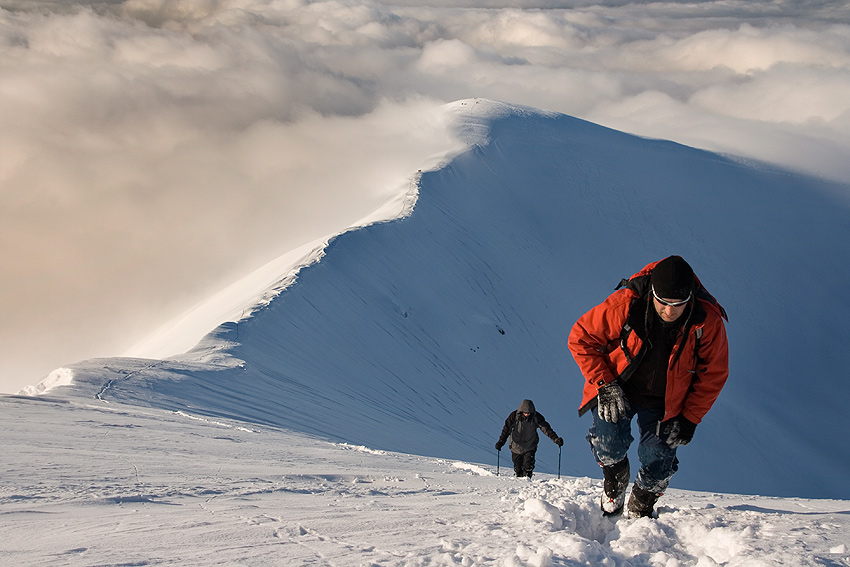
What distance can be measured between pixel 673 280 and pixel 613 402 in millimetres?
935

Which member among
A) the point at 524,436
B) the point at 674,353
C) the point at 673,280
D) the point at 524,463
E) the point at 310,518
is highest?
the point at 673,280

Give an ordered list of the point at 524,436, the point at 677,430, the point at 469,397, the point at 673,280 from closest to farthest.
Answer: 1. the point at 673,280
2. the point at 677,430
3. the point at 524,436
4. the point at 469,397

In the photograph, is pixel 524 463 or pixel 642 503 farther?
pixel 524 463

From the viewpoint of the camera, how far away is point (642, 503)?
423 centimetres

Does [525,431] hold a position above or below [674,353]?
below

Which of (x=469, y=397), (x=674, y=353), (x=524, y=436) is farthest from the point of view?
(x=469, y=397)

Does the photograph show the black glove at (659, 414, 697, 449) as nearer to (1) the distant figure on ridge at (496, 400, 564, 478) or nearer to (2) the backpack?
(2) the backpack

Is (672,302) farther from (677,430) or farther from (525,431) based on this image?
Result: (525,431)

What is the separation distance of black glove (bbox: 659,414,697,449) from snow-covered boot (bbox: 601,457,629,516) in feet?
1.16

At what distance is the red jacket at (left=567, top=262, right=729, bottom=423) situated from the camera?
379 cm

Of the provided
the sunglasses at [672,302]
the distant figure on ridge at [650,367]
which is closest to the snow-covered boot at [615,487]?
the distant figure on ridge at [650,367]

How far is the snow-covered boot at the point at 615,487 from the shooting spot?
4.27 meters

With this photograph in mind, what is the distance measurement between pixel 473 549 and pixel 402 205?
22.6m

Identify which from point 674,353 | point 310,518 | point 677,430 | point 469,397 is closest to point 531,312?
point 469,397
